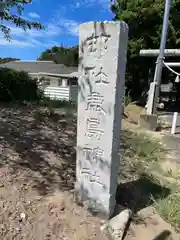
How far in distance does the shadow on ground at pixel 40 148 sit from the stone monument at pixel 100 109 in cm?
60

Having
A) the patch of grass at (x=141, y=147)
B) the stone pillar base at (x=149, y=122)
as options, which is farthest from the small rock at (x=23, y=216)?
the stone pillar base at (x=149, y=122)

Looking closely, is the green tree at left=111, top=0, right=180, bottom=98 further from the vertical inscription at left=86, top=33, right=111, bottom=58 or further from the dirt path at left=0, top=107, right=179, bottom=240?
the vertical inscription at left=86, top=33, right=111, bottom=58

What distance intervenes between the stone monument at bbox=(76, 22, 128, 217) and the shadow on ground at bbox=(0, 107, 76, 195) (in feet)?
1.97

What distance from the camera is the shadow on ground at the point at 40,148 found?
350cm

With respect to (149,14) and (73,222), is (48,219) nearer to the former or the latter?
(73,222)

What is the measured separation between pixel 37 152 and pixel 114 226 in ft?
6.43

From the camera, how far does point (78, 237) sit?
102 inches

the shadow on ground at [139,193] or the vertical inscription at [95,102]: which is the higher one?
the vertical inscription at [95,102]

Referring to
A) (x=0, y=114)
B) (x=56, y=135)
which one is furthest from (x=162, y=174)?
(x=0, y=114)

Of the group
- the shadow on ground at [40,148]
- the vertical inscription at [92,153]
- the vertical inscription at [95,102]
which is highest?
the vertical inscription at [95,102]

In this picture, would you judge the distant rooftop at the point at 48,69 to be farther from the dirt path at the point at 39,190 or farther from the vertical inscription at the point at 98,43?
the vertical inscription at the point at 98,43

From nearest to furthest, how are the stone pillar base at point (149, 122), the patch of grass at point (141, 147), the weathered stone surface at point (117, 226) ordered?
1. the weathered stone surface at point (117, 226)
2. the patch of grass at point (141, 147)
3. the stone pillar base at point (149, 122)

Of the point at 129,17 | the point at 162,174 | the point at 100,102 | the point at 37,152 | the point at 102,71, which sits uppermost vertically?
the point at 129,17

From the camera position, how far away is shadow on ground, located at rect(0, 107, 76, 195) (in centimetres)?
350
